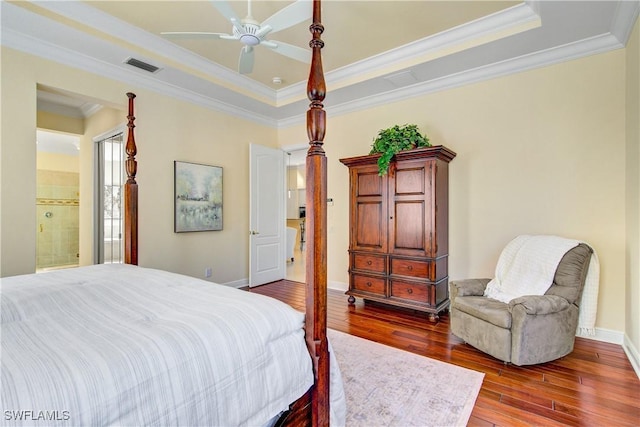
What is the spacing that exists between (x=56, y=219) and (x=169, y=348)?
743cm

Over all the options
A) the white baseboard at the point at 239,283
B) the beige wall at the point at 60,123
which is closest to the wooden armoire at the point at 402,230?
the white baseboard at the point at 239,283

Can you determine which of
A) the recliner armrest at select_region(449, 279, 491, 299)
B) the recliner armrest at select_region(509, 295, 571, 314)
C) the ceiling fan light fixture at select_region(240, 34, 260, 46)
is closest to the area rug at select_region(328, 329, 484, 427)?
the recliner armrest at select_region(509, 295, 571, 314)

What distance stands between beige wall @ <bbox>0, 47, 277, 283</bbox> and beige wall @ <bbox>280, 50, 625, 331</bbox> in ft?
8.47

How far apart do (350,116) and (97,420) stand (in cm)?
444

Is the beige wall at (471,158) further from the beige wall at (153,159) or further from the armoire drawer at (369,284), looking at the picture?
the armoire drawer at (369,284)

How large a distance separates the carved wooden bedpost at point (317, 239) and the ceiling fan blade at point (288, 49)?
1092 mm

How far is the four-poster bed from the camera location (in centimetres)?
82

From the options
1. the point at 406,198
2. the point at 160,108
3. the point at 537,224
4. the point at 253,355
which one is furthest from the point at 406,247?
the point at 160,108

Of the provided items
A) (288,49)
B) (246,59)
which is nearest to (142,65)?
(246,59)

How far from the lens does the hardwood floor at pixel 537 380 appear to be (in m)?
1.82

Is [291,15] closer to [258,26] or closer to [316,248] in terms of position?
[258,26]

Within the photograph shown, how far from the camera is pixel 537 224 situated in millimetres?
3186

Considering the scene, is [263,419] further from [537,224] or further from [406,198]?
[537,224]

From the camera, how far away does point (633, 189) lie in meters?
2.47
